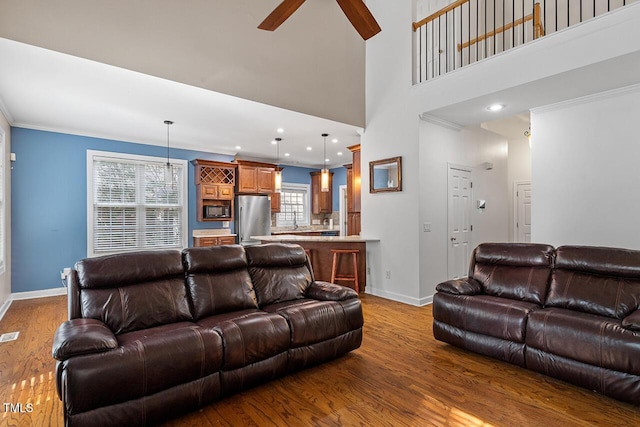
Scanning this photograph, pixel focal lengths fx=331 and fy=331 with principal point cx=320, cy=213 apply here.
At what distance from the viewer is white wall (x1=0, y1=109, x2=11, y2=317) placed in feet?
14.8

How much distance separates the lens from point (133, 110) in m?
4.64

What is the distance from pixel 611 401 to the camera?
222 cm

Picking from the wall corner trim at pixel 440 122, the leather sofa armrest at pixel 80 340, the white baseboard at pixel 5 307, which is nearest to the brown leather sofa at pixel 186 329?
the leather sofa armrest at pixel 80 340

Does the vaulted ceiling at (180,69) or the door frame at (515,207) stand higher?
the vaulted ceiling at (180,69)

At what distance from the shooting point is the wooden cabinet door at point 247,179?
7489 millimetres

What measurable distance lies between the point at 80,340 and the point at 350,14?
2.85 metres

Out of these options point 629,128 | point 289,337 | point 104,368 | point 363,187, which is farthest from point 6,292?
point 629,128

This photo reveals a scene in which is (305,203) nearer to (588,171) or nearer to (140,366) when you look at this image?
(588,171)

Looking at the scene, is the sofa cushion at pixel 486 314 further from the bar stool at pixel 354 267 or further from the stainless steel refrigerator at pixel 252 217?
the stainless steel refrigerator at pixel 252 217

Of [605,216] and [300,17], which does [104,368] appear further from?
[605,216]

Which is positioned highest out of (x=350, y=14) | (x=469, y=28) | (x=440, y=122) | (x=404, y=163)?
(x=469, y=28)

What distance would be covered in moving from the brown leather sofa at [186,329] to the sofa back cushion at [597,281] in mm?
1782

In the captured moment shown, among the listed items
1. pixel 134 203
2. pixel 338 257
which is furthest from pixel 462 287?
pixel 134 203

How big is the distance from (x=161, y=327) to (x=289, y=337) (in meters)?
0.93
